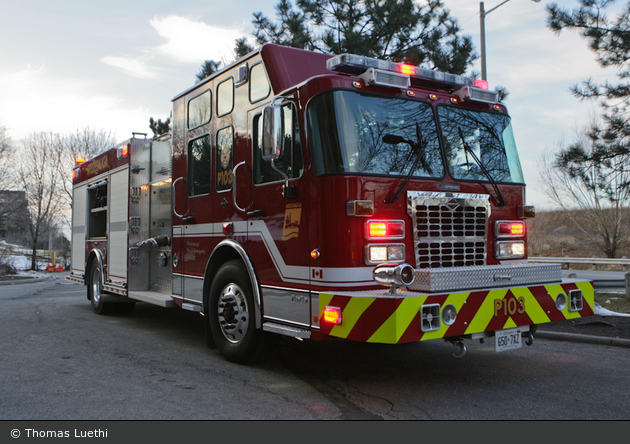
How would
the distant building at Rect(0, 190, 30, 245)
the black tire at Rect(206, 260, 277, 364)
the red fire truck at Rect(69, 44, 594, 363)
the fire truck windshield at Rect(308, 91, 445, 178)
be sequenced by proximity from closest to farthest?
the red fire truck at Rect(69, 44, 594, 363) < the fire truck windshield at Rect(308, 91, 445, 178) < the black tire at Rect(206, 260, 277, 364) < the distant building at Rect(0, 190, 30, 245)

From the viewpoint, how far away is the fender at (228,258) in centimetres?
530

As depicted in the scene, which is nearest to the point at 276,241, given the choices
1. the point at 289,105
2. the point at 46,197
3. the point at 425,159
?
the point at 289,105

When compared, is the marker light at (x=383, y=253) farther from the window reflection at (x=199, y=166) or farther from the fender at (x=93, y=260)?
the fender at (x=93, y=260)

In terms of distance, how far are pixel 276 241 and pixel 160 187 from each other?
134 inches

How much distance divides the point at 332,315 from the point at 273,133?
162 centimetres

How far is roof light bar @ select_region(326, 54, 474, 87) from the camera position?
485 cm

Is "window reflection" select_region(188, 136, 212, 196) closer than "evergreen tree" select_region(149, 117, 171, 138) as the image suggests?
Yes

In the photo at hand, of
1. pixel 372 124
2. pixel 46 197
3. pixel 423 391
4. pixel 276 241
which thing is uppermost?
pixel 46 197

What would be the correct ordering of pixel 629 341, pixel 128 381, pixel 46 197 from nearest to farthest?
pixel 128 381
pixel 629 341
pixel 46 197

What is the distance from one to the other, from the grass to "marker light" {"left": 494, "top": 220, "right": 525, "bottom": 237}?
4.93 metres

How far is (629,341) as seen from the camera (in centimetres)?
646

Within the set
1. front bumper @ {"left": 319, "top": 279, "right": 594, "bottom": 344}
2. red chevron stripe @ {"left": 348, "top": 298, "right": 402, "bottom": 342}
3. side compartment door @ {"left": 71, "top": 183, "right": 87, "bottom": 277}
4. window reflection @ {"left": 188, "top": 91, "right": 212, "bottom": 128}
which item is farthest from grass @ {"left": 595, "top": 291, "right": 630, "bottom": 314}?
side compartment door @ {"left": 71, "top": 183, "right": 87, "bottom": 277}

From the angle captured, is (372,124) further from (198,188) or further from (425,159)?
(198,188)

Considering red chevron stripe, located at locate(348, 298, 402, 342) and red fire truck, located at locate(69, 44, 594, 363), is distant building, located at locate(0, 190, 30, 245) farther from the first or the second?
red chevron stripe, located at locate(348, 298, 402, 342)
